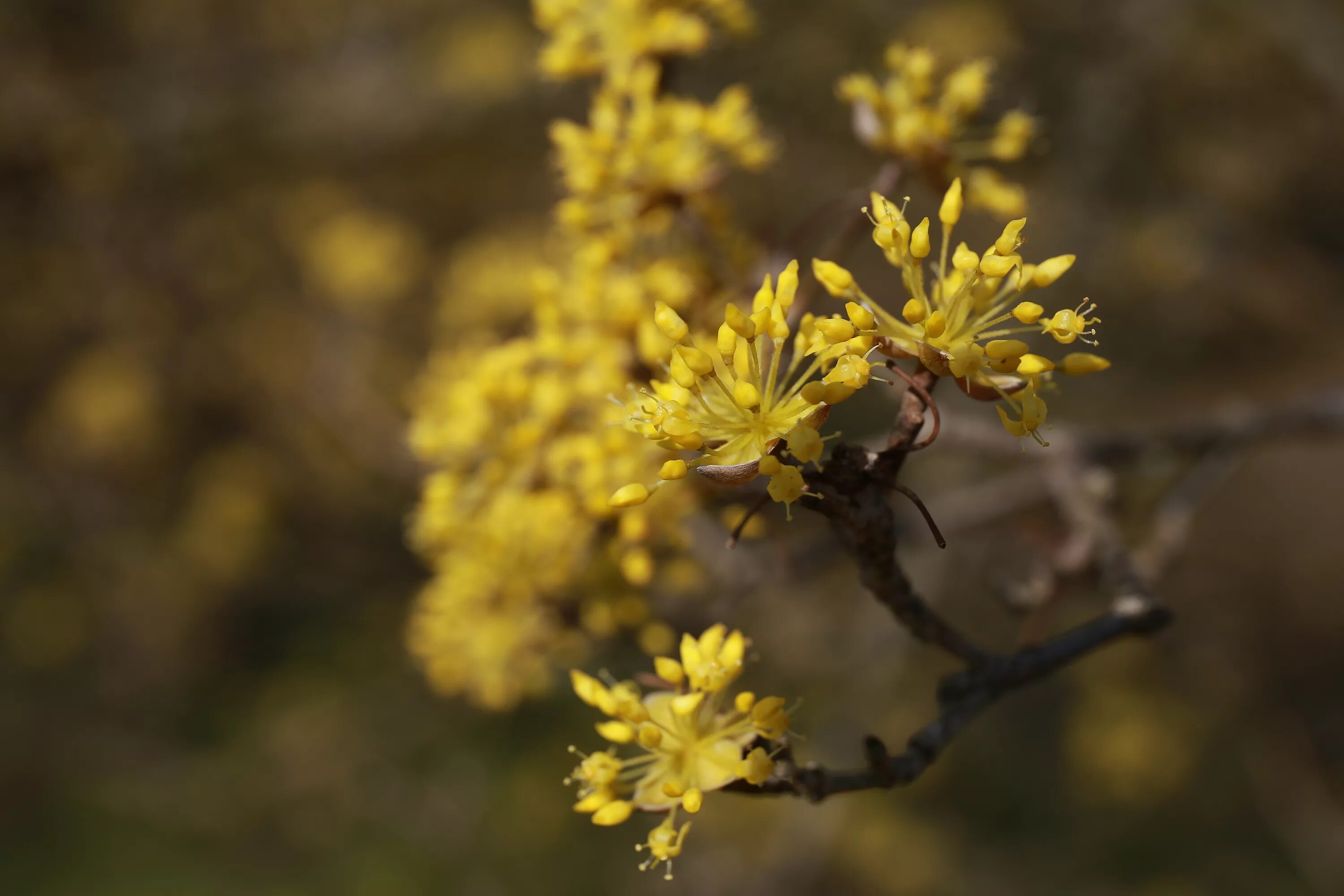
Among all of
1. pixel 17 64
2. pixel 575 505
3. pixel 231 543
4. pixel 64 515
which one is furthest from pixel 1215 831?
pixel 17 64

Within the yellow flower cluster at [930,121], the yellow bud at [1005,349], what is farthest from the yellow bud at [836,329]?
the yellow flower cluster at [930,121]

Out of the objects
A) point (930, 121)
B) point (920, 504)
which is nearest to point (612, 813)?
point (920, 504)

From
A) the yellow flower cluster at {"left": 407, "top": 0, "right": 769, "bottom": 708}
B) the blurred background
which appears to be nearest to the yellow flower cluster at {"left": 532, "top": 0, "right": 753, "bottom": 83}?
the yellow flower cluster at {"left": 407, "top": 0, "right": 769, "bottom": 708}

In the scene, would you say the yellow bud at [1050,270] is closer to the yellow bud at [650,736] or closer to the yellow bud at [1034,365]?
the yellow bud at [1034,365]

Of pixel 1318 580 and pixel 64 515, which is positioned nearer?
pixel 1318 580

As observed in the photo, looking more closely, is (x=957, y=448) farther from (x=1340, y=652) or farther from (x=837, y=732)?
(x=1340, y=652)

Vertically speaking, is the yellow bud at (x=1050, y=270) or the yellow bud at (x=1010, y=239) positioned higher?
the yellow bud at (x=1010, y=239)
